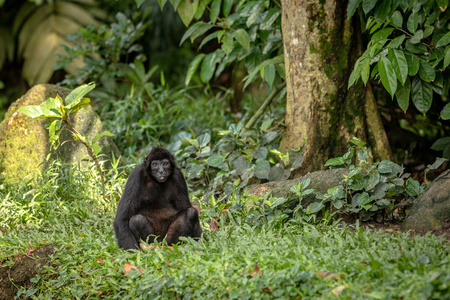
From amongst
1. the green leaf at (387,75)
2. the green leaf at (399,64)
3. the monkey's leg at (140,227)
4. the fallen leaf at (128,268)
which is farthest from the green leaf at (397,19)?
the fallen leaf at (128,268)

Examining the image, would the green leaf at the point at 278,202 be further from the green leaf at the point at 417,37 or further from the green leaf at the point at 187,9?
the green leaf at the point at 187,9

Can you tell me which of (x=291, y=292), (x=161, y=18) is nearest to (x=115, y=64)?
(x=161, y=18)

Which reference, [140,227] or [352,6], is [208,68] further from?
[140,227]

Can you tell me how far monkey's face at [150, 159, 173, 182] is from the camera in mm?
4012

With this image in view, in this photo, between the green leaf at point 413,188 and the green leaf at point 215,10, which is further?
the green leaf at point 215,10

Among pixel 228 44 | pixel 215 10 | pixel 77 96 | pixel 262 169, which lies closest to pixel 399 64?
pixel 262 169

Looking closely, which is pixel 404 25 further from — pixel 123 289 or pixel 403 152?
pixel 123 289

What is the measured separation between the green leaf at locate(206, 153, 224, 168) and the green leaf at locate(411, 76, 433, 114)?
→ 1.98 m

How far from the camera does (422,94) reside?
4441 millimetres

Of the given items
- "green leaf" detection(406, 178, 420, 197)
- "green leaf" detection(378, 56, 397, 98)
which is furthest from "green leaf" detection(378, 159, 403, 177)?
"green leaf" detection(378, 56, 397, 98)

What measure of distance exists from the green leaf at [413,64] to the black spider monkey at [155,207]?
2146 millimetres

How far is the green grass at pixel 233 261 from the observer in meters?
2.80

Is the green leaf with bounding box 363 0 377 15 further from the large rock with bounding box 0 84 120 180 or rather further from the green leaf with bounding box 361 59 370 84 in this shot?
the large rock with bounding box 0 84 120 180

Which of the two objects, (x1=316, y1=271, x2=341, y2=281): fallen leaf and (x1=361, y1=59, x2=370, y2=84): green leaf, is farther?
(x1=361, y1=59, x2=370, y2=84): green leaf
